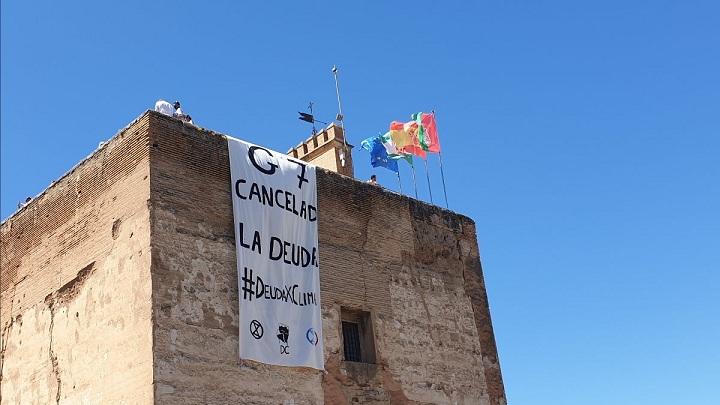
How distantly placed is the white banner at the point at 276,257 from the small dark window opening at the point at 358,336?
0.78 meters

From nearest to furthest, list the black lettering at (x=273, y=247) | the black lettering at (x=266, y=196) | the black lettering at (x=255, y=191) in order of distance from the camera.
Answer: the black lettering at (x=273, y=247) → the black lettering at (x=255, y=191) → the black lettering at (x=266, y=196)

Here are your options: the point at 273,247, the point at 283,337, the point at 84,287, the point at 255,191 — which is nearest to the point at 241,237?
the point at 273,247

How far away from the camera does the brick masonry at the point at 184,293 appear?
1091 centimetres

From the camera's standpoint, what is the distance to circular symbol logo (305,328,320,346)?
12219mm

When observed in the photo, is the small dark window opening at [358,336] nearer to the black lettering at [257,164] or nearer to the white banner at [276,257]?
the white banner at [276,257]

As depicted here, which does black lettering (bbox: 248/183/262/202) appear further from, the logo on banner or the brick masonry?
the logo on banner

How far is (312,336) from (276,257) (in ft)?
4.04

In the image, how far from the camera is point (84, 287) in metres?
11.9

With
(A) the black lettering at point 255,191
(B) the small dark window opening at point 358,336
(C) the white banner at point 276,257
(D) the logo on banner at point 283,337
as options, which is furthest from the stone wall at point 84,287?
(B) the small dark window opening at point 358,336

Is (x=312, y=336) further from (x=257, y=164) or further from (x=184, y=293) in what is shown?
(x=257, y=164)

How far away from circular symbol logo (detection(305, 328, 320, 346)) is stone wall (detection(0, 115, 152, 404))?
8.18 ft

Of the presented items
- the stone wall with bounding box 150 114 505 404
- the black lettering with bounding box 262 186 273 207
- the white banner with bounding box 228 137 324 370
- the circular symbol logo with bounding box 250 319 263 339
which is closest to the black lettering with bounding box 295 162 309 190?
the white banner with bounding box 228 137 324 370

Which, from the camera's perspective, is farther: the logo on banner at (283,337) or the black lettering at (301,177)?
the black lettering at (301,177)

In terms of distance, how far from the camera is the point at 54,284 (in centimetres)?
1253
